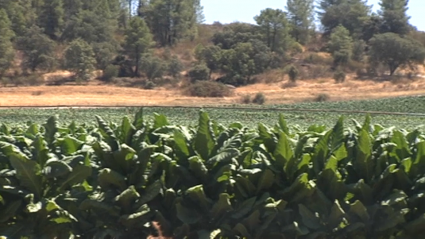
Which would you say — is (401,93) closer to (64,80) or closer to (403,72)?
(403,72)

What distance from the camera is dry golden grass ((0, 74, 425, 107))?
1834 inches

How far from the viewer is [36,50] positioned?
61.4m

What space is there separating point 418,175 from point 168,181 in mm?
2205

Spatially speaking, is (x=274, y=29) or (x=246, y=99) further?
(x=274, y=29)

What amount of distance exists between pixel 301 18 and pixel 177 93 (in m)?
36.5

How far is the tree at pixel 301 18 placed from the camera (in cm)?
8006

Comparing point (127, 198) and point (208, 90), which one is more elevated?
point (127, 198)

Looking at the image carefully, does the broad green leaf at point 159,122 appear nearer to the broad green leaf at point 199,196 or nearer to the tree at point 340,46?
the broad green leaf at point 199,196

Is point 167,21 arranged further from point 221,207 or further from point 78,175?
point 221,207

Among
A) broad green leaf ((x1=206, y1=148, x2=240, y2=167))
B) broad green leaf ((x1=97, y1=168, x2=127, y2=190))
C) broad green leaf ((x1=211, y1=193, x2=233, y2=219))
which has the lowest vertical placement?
broad green leaf ((x1=211, y1=193, x2=233, y2=219))

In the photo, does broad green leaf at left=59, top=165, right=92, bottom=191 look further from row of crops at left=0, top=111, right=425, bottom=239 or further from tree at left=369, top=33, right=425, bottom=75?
tree at left=369, top=33, right=425, bottom=75

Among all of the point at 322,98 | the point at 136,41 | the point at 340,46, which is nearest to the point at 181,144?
the point at 322,98

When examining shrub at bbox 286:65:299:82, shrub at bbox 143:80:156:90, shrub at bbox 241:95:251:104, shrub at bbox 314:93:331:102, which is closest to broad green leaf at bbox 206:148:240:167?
shrub at bbox 241:95:251:104

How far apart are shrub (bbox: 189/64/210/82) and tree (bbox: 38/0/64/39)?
18.1 meters
